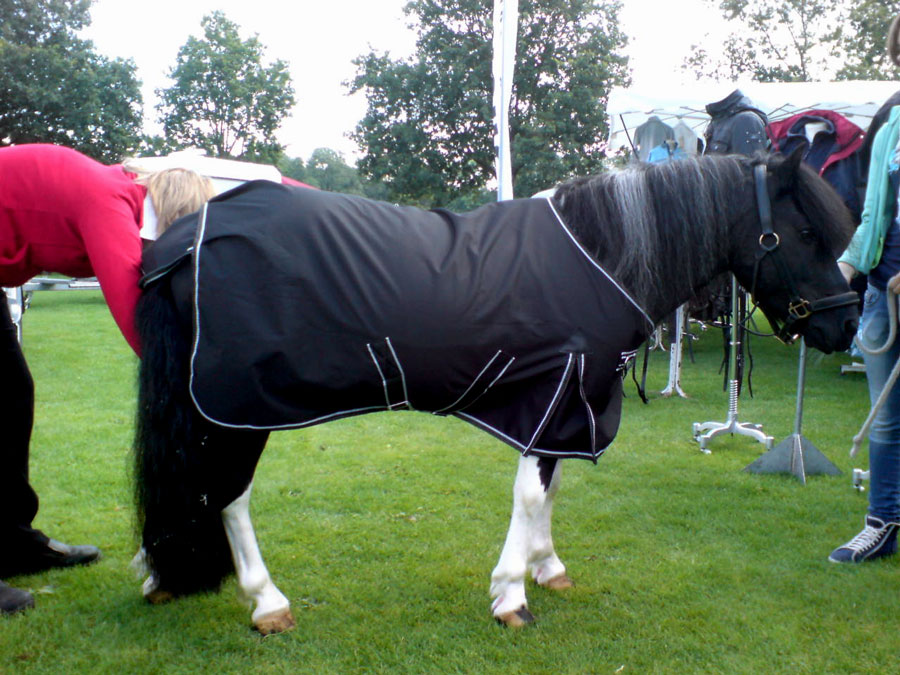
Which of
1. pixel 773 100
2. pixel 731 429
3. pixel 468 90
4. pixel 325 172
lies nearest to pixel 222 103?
pixel 468 90

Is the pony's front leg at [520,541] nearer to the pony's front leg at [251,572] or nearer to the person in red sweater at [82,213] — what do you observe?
the pony's front leg at [251,572]

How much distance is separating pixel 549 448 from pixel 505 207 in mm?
825

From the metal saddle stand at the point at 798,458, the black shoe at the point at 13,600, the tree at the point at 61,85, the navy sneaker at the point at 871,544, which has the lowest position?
the metal saddle stand at the point at 798,458

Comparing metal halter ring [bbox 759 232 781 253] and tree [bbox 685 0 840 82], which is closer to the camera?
metal halter ring [bbox 759 232 781 253]

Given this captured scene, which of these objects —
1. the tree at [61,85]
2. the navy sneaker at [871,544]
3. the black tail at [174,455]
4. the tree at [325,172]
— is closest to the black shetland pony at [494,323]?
the black tail at [174,455]

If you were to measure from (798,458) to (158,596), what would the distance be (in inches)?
139

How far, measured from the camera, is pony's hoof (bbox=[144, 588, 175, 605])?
8.92 feet

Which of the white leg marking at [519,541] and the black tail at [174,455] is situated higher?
the black tail at [174,455]

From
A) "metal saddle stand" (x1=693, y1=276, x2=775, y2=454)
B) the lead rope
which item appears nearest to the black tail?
the lead rope

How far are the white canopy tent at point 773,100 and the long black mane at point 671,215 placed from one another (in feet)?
18.5

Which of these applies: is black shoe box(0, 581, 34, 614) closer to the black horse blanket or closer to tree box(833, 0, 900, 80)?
the black horse blanket

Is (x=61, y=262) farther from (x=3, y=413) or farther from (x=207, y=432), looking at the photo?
(x=3, y=413)

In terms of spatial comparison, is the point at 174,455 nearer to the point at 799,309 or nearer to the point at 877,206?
the point at 799,309

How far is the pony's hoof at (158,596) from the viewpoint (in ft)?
8.92
